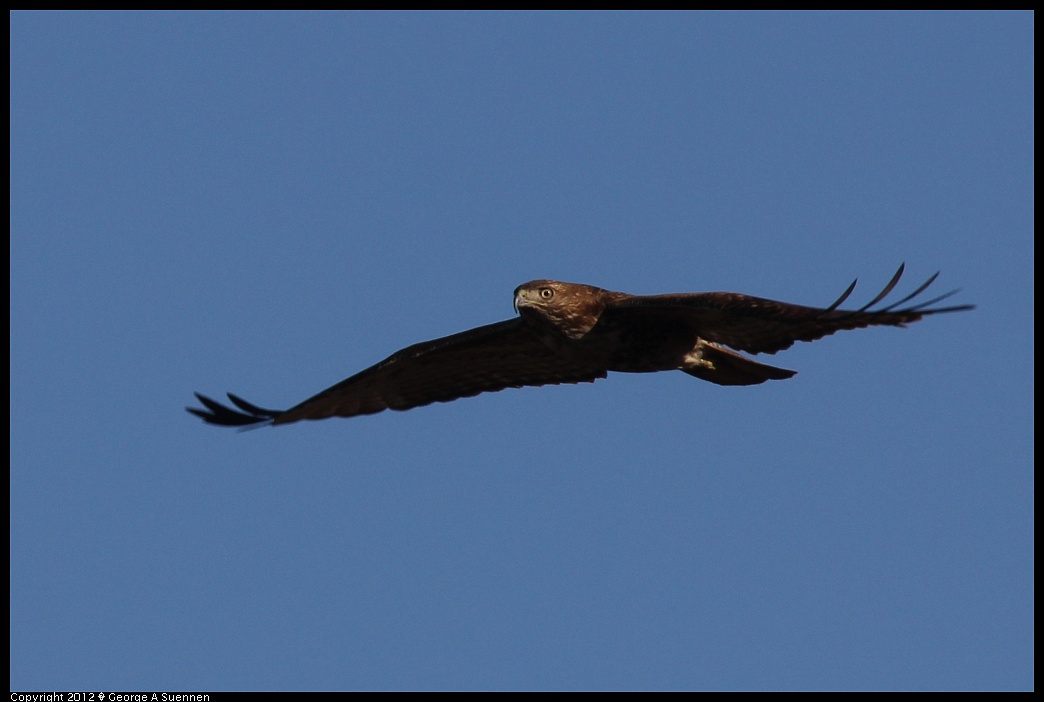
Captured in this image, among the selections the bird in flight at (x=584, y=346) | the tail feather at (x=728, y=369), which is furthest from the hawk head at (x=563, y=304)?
the tail feather at (x=728, y=369)

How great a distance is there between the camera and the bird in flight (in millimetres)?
10273

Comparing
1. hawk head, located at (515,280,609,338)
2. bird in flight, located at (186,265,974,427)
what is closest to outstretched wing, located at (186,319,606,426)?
bird in flight, located at (186,265,974,427)

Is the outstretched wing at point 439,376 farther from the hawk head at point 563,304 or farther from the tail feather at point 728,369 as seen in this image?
the tail feather at point 728,369

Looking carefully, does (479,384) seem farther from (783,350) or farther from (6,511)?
(6,511)

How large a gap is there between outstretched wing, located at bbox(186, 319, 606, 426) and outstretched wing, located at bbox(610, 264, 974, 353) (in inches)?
47.2

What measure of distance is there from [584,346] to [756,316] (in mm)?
1765

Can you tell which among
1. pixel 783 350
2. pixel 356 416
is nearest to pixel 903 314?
pixel 783 350

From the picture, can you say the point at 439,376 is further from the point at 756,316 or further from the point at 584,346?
the point at 756,316

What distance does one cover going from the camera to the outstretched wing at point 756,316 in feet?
31.1

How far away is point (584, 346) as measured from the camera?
11602 mm

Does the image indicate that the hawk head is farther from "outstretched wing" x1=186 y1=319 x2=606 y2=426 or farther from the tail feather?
the tail feather

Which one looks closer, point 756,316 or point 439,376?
point 756,316

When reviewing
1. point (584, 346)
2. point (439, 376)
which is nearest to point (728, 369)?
point (584, 346)

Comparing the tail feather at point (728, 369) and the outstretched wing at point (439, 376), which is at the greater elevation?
the outstretched wing at point (439, 376)
